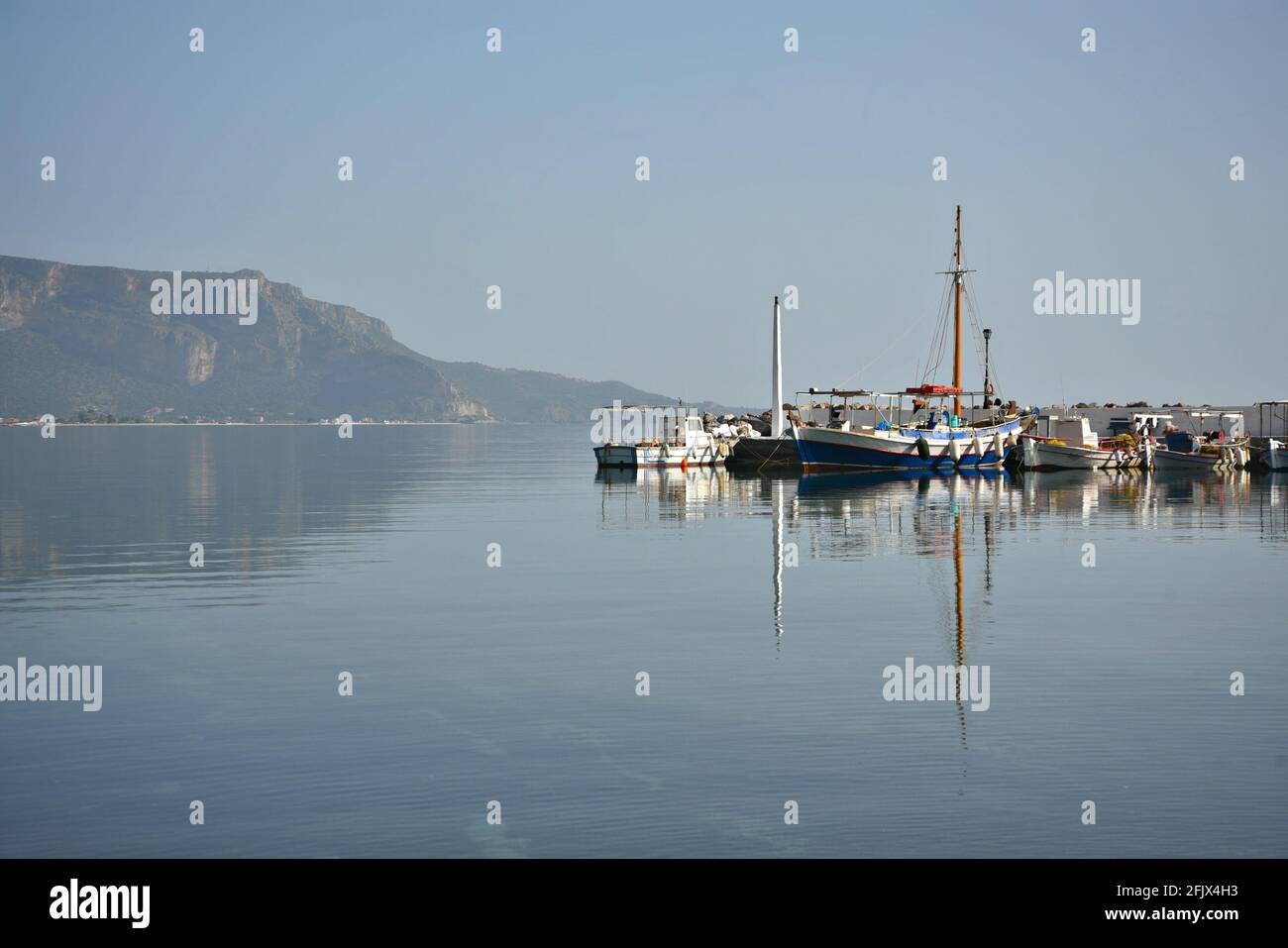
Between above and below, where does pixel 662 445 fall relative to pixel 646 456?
above

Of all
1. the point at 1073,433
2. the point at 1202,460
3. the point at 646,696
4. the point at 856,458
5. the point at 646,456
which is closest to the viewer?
the point at 646,696

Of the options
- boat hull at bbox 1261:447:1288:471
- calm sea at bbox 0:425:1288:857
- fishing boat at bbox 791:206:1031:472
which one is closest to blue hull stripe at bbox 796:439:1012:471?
fishing boat at bbox 791:206:1031:472

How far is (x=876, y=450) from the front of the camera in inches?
4048

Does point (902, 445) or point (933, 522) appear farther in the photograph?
point (902, 445)

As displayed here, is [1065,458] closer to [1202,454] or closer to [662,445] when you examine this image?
[1202,454]

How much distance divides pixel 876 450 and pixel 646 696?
269 ft

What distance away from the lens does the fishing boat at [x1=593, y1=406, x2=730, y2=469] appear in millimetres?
112750

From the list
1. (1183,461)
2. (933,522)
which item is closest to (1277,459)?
(1183,461)

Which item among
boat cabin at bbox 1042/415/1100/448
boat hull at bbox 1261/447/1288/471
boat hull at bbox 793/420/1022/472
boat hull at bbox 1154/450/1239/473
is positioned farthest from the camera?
boat cabin at bbox 1042/415/1100/448

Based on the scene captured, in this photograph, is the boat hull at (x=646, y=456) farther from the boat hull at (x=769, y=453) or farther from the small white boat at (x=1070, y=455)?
the small white boat at (x=1070, y=455)

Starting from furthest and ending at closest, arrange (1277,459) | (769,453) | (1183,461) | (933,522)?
(1183,461)
(769,453)
(1277,459)
(933,522)

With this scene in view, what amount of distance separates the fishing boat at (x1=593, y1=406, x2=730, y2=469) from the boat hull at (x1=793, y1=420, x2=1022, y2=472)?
12761 millimetres

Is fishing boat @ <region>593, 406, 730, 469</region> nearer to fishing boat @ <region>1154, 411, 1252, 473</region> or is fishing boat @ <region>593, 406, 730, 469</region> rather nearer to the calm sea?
fishing boat @ <region>1154, 411, 1252, 473</region>

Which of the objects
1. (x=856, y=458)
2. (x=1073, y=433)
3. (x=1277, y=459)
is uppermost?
(x=1073, y=433)
